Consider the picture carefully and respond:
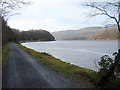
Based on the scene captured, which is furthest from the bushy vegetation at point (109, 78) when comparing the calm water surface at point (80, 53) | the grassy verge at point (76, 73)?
the calm water surface at point (80, 53)

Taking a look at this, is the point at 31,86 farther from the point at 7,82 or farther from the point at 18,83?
the point at 7,82

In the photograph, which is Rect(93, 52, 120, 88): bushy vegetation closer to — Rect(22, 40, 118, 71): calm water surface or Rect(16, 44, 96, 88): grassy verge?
Rect(16, 44, 96, 88): grassy verge

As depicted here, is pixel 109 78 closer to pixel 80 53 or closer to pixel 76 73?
pixel 76 73

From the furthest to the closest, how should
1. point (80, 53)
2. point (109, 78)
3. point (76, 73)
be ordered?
point (80, 53) < point (76, 73) < point (109, 78)

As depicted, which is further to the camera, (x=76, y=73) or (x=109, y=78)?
(x=76, y=73)

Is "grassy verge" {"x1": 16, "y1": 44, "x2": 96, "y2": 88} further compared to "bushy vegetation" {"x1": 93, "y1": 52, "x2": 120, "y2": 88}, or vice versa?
"grassy verge" {"x1": 16, "y1": 44, "x2": 96, "y2": 88}

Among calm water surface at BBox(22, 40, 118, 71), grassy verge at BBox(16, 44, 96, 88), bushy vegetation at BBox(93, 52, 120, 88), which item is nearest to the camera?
bushy vegetation at BBox(93, 52, 120, 88)

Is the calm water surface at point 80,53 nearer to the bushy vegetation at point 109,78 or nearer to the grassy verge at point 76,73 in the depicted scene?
the grassy verge at point 76,73

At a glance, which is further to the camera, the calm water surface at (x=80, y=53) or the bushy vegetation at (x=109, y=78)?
the calm water surface at (x=80, y=53)

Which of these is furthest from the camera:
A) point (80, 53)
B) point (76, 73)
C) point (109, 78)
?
point (80, 53)

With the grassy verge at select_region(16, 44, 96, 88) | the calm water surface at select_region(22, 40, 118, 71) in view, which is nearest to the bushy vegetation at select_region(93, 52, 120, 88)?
the grassy verge at select_region(16, 44, 96, 88)

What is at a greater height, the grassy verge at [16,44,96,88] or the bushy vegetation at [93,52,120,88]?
the bushy vegetation at [93,52,120,88]

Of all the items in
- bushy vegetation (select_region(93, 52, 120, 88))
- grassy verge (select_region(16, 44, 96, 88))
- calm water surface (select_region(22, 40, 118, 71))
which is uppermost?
bushy vegetation (select_region(93, 52, 120, 88))

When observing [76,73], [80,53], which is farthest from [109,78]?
[80,53]
